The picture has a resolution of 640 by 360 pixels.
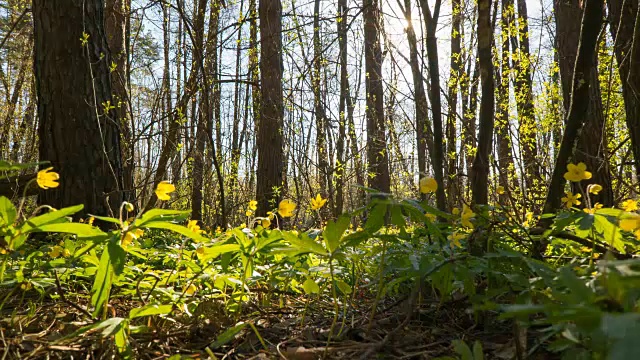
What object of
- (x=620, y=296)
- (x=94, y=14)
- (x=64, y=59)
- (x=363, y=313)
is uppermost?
(x=94, y=14)

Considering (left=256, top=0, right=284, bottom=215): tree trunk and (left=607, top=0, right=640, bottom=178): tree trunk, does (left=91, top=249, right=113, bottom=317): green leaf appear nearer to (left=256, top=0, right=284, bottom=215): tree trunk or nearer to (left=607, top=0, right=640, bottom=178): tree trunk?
(left=607, top=0, right=640, bottom=178): tree trunk

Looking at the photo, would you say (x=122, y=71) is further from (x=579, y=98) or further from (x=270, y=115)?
(x=579, y=98)

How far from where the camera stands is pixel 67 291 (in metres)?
1.59

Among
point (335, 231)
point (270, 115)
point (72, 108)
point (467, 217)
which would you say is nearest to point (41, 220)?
point (335, 231)

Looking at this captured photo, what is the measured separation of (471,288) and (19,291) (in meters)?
1.66

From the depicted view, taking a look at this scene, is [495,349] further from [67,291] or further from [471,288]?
[67,291]

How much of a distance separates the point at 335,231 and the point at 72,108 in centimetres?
311

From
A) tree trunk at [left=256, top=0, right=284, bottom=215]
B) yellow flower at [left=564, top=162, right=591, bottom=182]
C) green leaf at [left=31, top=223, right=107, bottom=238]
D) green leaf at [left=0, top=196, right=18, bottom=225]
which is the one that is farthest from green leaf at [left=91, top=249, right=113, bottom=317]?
tree trunk at [left=256, top=0, right=284, bottom=215]

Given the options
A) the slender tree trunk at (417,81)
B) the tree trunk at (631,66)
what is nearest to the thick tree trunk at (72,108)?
the slender tree trunk at (417,81)

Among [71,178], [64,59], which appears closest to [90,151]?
[71,178]

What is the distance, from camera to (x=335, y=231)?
3.38 feet

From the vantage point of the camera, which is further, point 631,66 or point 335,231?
point 631,66

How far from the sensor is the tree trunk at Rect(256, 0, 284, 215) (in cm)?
628

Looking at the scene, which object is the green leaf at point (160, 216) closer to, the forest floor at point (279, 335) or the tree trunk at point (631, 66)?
the forest floor at point (279, 335)
